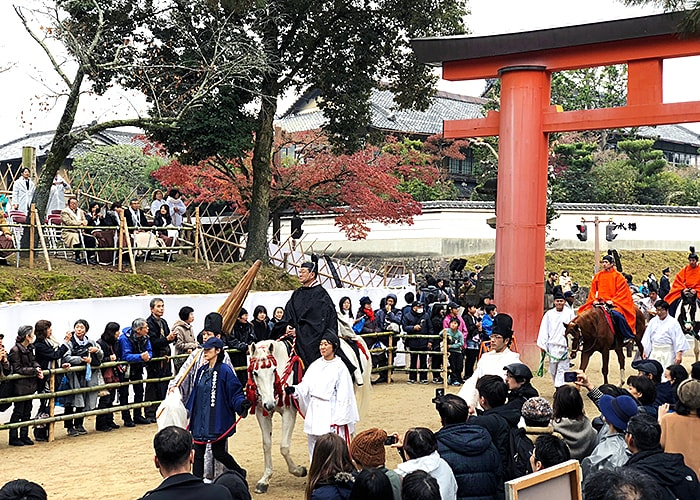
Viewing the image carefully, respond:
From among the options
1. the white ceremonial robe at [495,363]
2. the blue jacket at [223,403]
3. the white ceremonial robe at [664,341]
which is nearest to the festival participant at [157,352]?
the blue jacket at [223,403]

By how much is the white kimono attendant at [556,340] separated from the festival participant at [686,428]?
727 cm

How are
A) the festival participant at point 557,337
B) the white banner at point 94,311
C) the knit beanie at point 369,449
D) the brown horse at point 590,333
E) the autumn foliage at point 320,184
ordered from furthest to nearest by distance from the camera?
the autumn foliage at point 320,184
the brown horse at point 590,333
the festival participant at point 557,337
the white banner at point 94,311
the knit beanie at point 369,449

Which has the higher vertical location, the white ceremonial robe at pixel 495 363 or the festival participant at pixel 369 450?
the white ceremonial robe at pixel 495 363

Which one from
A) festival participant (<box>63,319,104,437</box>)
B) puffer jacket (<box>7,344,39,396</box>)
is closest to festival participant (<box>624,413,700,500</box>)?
puffer jacket (<box>7,344,39,396</box>)

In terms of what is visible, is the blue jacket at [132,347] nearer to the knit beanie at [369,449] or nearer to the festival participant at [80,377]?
the festival participant at [80,377]

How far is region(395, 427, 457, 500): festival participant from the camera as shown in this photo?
4.49 metres

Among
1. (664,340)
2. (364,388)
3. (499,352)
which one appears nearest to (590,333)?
(664,340)

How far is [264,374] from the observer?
7.81 meters

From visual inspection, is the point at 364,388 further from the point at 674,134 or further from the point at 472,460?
the point at 674,134

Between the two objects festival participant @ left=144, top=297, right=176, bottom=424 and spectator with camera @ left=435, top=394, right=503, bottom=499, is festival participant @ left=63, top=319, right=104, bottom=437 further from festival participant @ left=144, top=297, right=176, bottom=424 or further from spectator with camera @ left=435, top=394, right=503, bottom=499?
spectator with camera @ left=435, top=394, right=503, bottom=499

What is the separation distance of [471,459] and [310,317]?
387 centimetres

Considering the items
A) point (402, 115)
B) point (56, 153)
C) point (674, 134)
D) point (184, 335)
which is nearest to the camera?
point (184, 335)

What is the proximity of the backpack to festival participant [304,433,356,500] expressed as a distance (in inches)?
46.2

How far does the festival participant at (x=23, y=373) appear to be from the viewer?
384 inches
